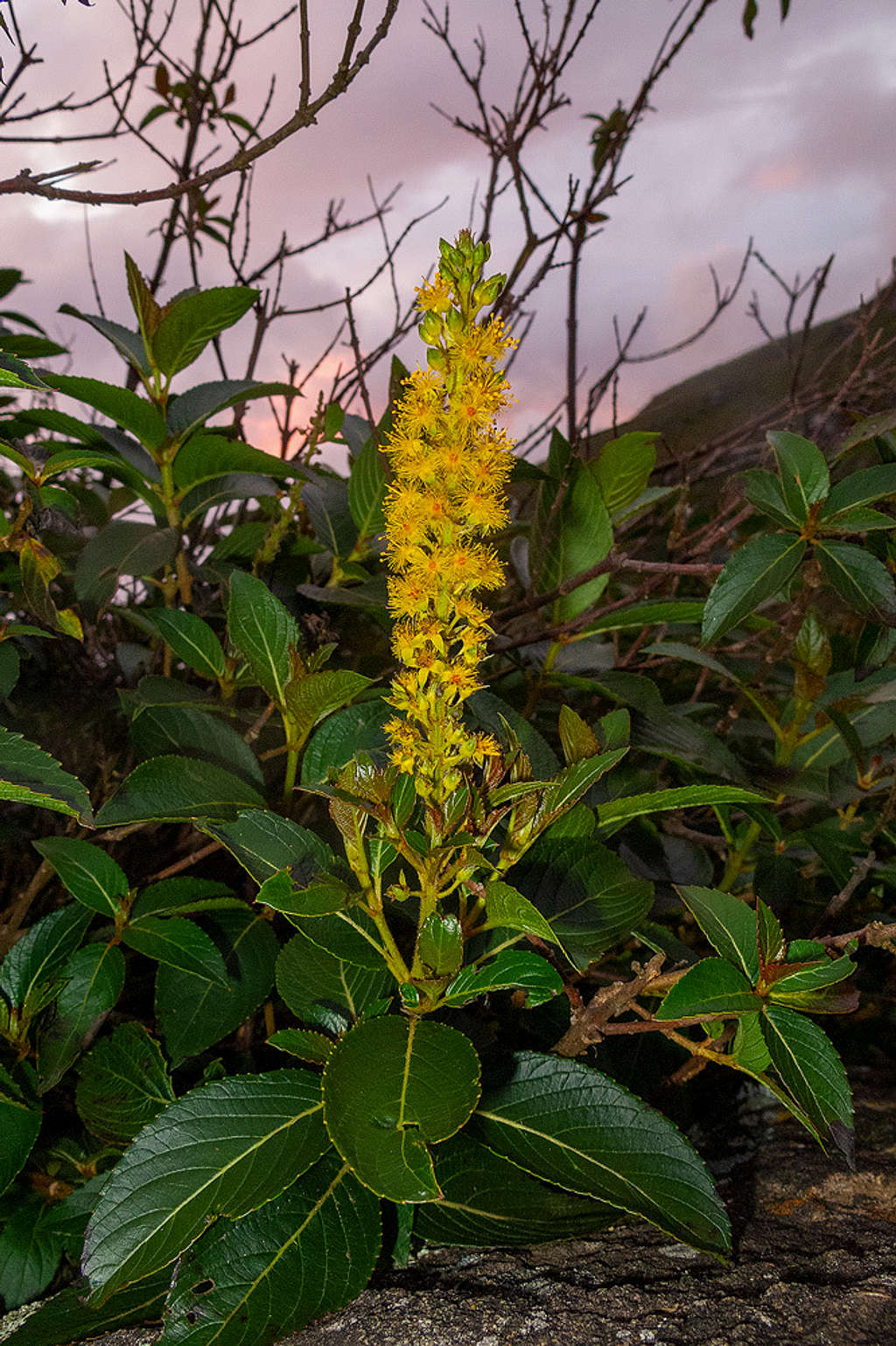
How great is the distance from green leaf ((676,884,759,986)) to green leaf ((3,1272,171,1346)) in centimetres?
68

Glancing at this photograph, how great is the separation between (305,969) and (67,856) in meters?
0.31

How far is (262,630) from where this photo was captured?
1139mm

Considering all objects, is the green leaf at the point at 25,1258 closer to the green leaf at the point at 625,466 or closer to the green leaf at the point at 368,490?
the green leaf at the point at 368,490

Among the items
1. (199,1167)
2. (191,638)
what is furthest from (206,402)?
(199,1167)

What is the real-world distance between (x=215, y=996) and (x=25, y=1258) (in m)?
0.40

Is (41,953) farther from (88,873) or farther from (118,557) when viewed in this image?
(118,557)

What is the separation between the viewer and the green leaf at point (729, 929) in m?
0.91

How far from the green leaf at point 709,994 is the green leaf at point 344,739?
41 centimetres

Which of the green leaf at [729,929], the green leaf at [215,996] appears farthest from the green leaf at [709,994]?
the green leaf at [215,996]

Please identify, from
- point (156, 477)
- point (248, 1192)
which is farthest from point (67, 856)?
point (156, 477)

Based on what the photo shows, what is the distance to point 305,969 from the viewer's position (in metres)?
1.05

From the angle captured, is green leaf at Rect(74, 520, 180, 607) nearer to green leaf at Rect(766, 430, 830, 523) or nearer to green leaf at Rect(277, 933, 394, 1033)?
green leaf at Rect(277, 933, 394, 1033)

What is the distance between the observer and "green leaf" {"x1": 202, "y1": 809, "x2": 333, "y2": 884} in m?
0.91

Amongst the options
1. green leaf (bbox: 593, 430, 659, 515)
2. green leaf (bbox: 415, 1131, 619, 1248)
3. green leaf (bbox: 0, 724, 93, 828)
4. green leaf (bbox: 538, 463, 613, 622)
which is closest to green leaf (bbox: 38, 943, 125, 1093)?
green leaf (bbox: 0, 724, 93, 828)
